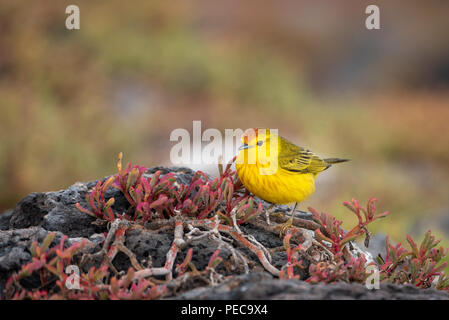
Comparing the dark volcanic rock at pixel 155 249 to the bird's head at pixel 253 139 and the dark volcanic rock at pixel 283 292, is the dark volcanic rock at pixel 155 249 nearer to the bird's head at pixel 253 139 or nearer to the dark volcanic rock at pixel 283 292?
the dark volcanic rock at pixel 283 292

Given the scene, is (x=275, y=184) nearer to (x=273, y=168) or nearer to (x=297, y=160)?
(x=273, y=168)

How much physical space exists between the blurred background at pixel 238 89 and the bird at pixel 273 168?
372 centimetres

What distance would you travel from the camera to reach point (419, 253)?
3037mm

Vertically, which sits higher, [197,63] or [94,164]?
[197,63]

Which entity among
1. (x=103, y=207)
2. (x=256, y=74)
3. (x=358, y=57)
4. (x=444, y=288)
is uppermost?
(x=358, y=57)

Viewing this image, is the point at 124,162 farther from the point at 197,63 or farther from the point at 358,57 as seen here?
the point at 358,57

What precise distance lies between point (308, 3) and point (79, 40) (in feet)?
28.4

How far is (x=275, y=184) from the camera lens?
3562mm

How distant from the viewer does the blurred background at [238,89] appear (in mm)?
→ 8492

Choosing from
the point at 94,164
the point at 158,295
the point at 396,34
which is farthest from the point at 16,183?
the point at 396,34

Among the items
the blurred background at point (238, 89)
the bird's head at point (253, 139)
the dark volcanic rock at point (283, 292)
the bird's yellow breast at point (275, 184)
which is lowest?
the dark volcanic rock at point (283, 292)

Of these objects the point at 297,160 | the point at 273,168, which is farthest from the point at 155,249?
the point at 297,160

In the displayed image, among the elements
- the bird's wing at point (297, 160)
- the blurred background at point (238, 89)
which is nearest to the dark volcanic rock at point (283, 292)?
the bird's wing at point (297, 160)

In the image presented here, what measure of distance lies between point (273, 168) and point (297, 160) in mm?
326
